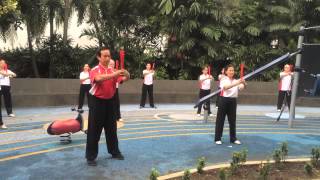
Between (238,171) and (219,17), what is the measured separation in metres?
13.8

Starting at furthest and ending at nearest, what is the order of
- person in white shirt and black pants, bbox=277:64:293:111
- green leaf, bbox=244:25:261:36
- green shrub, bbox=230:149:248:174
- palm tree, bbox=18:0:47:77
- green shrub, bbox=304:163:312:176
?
green leaf, bbox=244:25:261:36 → palm tree, bbox=18:0:47:77 → person in white shirt and black pants, bbox=277:64:293:111 → green shrub, bbox=304:163:312:176 → green shrub, bbox=230:149:248:174

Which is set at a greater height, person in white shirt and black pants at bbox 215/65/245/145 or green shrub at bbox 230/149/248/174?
person in white shirt and black pants at bbox 215/65/245/145

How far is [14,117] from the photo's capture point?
42.9 feet

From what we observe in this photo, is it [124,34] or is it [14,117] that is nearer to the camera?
[14,117]

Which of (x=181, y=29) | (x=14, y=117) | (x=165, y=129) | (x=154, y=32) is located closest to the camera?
(x=165, y=129)

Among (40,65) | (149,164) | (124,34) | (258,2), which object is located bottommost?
(149,164)

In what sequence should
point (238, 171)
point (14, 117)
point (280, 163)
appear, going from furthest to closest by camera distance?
point (14, 117)
point (280, 163)
point (238, 171)

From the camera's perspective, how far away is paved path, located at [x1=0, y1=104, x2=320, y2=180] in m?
6.96

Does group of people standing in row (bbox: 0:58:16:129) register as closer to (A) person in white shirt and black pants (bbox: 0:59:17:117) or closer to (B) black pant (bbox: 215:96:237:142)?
(A) person in white shirt and black pants (bbox: 0:59:17:117)

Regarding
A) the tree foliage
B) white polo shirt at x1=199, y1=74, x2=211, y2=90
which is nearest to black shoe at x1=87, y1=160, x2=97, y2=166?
white polo shirt at x1=199, y1=74, x2=211, y2=90

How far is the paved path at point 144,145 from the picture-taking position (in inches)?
274

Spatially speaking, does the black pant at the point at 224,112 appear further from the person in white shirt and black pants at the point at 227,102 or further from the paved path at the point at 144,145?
the paved path at the point at 144,145

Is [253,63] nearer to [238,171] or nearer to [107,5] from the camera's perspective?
[107,5]

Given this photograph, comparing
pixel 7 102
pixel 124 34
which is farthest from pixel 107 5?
pixel 7 102
